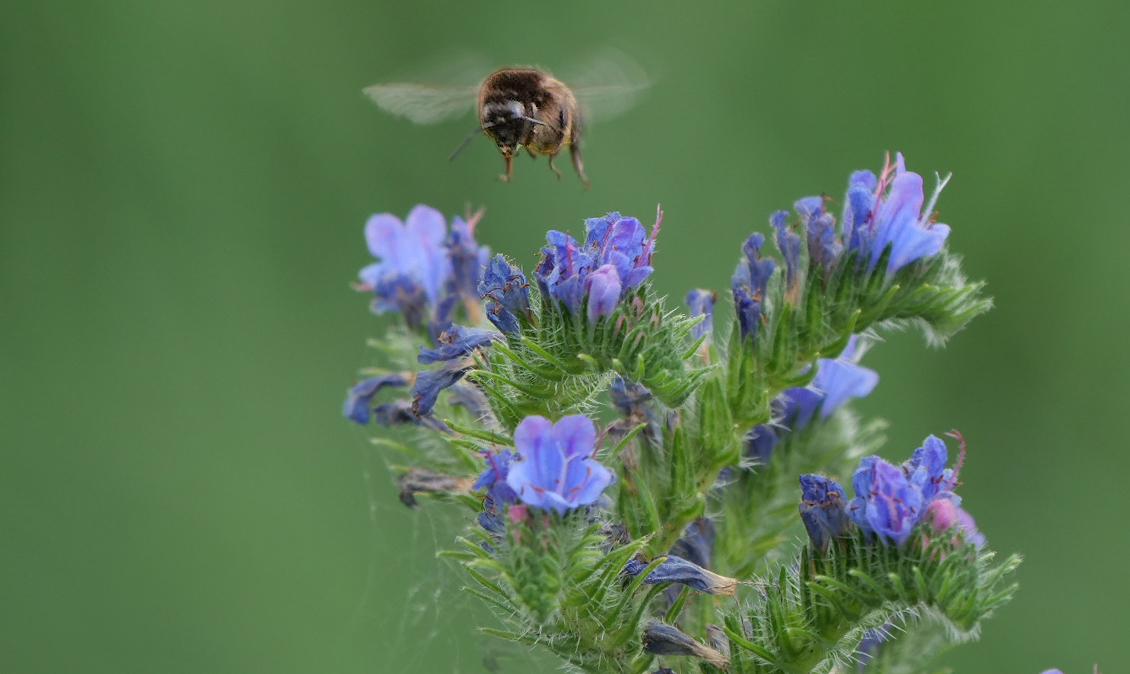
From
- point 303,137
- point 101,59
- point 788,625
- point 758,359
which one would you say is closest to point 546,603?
point 788,625

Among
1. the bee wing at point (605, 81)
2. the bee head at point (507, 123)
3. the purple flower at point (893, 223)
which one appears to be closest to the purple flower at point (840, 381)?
the purple flower at point (893, 223)

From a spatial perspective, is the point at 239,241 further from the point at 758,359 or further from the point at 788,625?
the point at 788,625

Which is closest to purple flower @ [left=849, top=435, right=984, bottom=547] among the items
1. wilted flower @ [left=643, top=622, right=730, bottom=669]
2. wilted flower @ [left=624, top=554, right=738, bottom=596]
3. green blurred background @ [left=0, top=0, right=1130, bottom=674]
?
wilted flower @ [left=624, top=554, right=738, bottom=596]

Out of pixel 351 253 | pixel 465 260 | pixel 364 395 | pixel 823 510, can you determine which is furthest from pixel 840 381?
pixel 351 253

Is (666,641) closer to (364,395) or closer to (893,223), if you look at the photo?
(893,223)

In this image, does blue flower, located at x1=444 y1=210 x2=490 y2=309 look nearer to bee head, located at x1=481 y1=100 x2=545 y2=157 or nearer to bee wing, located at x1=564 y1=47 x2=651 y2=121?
bee head, located at x1=481 y1=100 x2=545 y2=157
